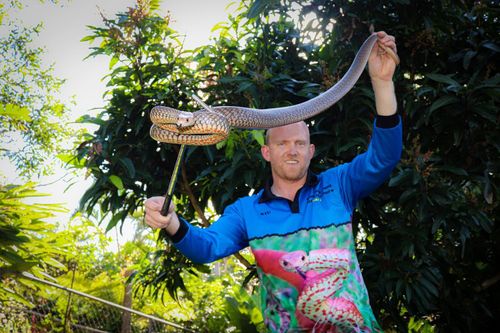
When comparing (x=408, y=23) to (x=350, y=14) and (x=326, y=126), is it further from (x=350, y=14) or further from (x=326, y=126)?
(x=326, y=126)

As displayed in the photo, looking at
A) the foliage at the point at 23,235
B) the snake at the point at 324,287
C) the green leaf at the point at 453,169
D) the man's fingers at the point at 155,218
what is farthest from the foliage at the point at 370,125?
the man's fingers at the point at 155,218

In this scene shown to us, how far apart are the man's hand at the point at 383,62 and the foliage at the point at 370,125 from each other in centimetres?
103

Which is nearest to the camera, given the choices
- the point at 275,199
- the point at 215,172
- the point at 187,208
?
the point at 275,199

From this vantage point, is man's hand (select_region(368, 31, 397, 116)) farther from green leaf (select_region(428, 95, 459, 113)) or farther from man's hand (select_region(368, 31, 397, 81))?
green leaf (select_region(428, 95, 459, 113))

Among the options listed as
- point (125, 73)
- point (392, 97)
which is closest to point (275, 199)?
point (392, 97)

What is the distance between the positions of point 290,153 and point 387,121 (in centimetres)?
49

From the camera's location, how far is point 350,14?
10.7 feet

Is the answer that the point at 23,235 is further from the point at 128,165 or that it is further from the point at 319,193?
the point at 319,193

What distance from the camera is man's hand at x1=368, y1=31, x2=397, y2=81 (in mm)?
2156

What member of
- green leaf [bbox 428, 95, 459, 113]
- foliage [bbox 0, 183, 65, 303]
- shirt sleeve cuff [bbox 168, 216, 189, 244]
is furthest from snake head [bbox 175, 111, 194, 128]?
foliage [bbox 0, 183, 65, 303]

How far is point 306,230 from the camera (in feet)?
7.14

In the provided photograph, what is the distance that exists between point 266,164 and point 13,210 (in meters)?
2.27

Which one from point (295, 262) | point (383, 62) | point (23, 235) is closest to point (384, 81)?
point (383, 62)

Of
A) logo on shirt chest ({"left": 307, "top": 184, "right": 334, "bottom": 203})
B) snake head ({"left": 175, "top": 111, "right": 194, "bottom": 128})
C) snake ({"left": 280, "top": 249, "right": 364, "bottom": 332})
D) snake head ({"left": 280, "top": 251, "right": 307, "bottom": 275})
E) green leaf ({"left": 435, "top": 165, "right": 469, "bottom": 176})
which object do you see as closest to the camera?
snake head ({"left": 175, "top": 111, "right": 194, "bottom": 128})
